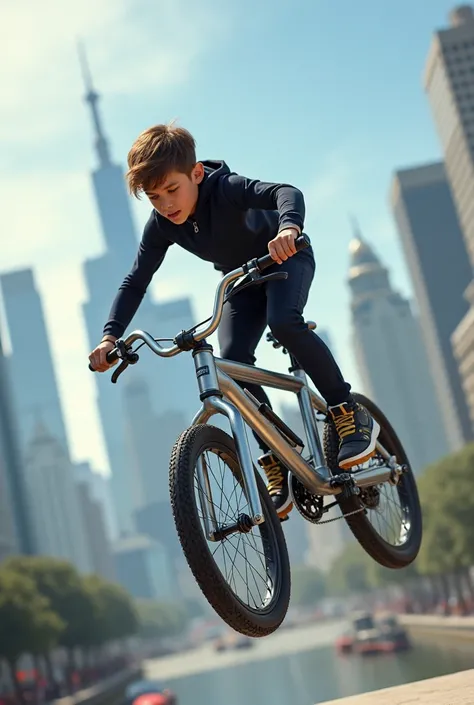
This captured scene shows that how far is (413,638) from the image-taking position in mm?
92750

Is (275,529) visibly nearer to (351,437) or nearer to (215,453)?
(215,453)

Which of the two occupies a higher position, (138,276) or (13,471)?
(13,471)

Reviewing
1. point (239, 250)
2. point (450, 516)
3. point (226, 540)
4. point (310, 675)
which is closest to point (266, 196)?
point (239, 250)

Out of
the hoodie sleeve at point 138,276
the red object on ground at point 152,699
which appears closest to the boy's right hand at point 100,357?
the hoodie sleeve at point 138,276

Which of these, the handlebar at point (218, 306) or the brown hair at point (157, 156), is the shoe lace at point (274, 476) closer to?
the handlebar at point (218, 306)

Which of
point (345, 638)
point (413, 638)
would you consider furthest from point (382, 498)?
point (345, 638)

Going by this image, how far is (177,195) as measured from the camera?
6621mm

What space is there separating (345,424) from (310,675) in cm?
8132

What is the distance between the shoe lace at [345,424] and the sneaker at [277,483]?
1.51 feet

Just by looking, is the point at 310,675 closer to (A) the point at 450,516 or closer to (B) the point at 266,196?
(A) the point at 450,516

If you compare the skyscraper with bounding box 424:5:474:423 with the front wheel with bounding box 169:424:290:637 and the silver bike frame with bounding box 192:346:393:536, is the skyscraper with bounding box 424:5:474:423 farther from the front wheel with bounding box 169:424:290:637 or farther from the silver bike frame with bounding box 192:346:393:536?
the front wheel with bounding box 169:424:290:637

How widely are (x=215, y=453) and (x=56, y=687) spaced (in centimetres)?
7958

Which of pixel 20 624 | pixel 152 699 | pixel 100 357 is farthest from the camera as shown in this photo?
pixel 20 624

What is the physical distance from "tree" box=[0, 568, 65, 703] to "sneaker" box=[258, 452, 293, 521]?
205ft
